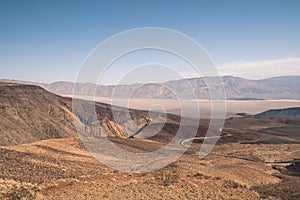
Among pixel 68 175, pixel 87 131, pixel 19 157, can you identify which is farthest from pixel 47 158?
pixel 87 131

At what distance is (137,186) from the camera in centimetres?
2405

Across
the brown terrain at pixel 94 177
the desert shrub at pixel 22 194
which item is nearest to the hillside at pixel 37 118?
the brown terrain at pixel 94 177

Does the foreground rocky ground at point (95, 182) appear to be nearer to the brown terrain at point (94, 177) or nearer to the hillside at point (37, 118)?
the brown terrain at point (94, 177)

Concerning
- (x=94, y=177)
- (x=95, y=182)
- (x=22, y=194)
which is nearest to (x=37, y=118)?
(x=94, y=177)

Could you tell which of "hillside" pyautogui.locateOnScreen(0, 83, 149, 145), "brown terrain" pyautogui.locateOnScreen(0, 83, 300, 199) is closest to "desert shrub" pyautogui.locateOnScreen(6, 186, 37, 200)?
"brown terrain" pyautogui.locateOnScreen(0, 83, 300, 199)

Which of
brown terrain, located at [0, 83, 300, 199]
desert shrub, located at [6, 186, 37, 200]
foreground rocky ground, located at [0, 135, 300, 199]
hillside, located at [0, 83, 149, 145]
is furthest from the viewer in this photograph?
hillside, located at [0, 83, 149, 145]

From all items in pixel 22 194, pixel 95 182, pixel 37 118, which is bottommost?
pixel 95 182

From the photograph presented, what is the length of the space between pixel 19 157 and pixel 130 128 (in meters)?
65.4

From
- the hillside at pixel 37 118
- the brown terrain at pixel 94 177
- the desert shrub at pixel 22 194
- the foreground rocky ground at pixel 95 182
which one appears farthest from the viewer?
the hillside at pixel 37 118

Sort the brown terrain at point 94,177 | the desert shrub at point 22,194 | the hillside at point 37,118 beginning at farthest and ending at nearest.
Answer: the hillside at point 37,118
the brown terrain at point 94,177
the desert shrub at point 22,194

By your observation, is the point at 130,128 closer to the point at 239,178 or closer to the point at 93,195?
the point at 239,178

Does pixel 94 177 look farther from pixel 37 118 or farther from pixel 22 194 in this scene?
pixel 37 118

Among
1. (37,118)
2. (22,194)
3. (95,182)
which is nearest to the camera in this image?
(22,194)

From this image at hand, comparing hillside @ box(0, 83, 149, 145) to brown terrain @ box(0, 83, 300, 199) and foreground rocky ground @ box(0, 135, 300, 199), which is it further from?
foreground rocky ground @ box(0, 135, 300, 199)
